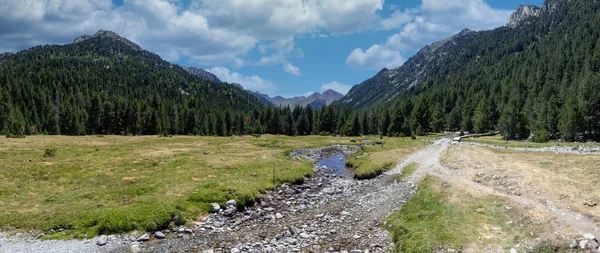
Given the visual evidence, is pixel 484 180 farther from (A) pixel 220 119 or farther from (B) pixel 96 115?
(B) pixel 96 115

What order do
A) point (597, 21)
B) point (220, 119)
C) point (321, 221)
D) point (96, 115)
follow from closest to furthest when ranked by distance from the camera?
point (321, 221)
point (96, 115)
point (220, 119)
point (597, 21)

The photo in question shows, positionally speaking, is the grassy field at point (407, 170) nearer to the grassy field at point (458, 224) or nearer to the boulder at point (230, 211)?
the grassy field at point (458, 224)

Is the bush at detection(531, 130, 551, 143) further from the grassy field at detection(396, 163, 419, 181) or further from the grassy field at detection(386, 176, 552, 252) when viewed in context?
the grassy field at detection(386, 176, 552, 252)

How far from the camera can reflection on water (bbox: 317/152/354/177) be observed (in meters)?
52.9

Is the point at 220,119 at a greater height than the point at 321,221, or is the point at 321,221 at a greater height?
the point at 220,119

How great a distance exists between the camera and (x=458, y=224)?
21.3 metres

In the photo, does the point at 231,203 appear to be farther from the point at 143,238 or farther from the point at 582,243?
the point at 582,243

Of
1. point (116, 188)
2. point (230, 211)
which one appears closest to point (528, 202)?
point (230, 211)

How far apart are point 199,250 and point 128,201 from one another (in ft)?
36.8

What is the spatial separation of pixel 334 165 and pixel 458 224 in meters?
41.0

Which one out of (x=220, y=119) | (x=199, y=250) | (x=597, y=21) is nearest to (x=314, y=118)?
(x=220, y=119)

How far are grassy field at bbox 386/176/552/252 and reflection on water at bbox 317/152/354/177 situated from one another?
2440 cm

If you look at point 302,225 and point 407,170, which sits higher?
point 407,170

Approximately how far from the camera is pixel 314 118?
175375mm
